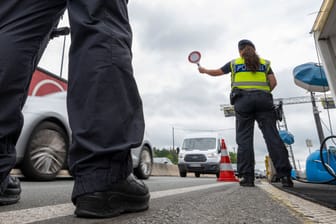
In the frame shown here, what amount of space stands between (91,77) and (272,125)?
2934 millimetres

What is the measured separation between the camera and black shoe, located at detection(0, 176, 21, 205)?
59.8 inches

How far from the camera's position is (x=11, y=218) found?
1.13 metres

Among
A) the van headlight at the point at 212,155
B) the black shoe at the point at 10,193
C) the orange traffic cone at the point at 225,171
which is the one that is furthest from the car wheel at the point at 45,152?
the van headlight at the point at 212,155

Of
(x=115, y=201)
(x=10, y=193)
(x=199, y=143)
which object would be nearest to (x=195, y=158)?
(x=199, y=143)

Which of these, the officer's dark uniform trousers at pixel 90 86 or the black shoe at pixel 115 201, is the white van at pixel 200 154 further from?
the officer's dark uniform trousers at pixel 90 86

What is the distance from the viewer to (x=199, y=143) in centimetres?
1520

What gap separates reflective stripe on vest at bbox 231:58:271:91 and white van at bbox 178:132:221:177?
1054 cm

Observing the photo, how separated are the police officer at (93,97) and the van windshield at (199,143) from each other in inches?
542

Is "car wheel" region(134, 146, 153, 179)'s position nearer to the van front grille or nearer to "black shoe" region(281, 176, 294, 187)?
"black shoe" region(281, 176, 294, 187)

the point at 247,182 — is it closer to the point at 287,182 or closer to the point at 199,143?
the point at 287,182

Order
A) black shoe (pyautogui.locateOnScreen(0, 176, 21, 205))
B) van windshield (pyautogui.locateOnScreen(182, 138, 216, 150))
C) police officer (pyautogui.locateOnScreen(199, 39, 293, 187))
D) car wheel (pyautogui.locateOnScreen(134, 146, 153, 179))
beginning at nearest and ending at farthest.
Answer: black shoe (pyautogui.locateOnScreen(0, 176, 21, 205))
police officer (pyautogui.locateOnScreen(199, 39, 293, 187))
car wheel (pyautogui.locateOnScreen(134, 146, 153, 179))
van windshield (pyautogui.locateOnScreen(182, 138, 216, 150))

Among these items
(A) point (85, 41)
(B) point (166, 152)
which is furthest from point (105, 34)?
(B) point (166, 152)

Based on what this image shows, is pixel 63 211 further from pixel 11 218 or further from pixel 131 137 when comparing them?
pixel 131 137

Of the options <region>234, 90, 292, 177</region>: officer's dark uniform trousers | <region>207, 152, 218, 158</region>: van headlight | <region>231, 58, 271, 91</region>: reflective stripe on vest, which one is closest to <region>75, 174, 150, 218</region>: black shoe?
<region>234, 90, 292, 177</region>: officer's dark uniform trousers
